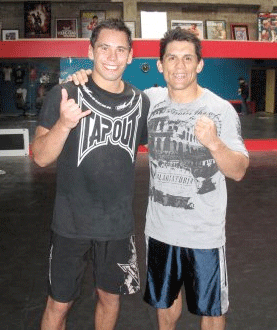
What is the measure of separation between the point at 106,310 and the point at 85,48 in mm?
6318

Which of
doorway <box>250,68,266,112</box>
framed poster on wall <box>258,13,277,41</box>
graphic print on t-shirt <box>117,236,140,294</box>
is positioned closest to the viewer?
graphic print on t-shirt <box>117,236,140,294</box>

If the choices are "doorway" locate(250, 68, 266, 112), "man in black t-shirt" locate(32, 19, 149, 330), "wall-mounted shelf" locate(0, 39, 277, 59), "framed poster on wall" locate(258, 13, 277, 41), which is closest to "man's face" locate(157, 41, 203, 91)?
"man in black t-shirt" locate(32, 19, 149, 330)

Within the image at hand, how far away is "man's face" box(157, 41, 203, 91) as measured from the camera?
1.46m

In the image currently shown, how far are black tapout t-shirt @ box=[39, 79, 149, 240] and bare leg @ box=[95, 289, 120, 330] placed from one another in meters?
0.25

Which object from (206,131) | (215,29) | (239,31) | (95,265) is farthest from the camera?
(239,31)

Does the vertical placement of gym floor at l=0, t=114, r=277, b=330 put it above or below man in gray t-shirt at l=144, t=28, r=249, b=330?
below

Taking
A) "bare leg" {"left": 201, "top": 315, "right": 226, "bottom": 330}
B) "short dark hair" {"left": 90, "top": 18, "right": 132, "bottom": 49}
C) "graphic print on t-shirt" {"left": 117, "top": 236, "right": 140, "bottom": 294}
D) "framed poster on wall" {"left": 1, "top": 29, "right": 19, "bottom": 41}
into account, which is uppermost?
"framed poster on wall" {"left": 1, "top": 29, "right": 19, "bottom": 41}

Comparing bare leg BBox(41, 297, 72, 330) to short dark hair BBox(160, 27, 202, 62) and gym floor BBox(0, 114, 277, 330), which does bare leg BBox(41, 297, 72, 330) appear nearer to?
gym floor BBox(0, 114, 277, 330)

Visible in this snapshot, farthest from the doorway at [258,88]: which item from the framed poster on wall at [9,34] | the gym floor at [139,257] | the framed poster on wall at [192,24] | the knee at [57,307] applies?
the knee at [57,307]

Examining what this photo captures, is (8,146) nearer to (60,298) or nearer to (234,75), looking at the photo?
(60,298)

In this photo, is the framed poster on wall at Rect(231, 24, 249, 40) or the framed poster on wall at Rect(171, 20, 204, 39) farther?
the framed poster on wall at Rect(231, 24, 249, 40)

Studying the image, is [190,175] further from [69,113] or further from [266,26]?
[266,26]

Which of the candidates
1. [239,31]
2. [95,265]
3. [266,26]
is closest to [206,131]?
[95,265]

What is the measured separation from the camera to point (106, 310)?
63.2 inches
